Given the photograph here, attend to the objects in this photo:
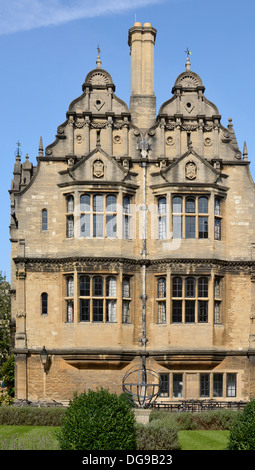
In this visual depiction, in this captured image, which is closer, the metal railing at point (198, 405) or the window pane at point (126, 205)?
the metal railing at point (198, 405)

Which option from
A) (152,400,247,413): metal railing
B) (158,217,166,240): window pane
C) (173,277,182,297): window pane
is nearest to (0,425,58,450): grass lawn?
(152,400,247,413): metal railing

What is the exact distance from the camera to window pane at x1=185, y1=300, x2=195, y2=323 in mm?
36500

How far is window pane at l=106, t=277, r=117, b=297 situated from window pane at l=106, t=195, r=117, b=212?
356cm

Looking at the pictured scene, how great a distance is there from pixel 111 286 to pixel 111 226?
3.08m

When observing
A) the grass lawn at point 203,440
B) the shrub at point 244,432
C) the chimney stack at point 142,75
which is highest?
the chimney stack at point 142,75

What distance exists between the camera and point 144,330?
120 feet

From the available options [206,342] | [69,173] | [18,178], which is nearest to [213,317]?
[206,342]

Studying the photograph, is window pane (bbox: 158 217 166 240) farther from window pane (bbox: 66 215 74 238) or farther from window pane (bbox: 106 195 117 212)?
window pane (bbox: 66 215 74 238)

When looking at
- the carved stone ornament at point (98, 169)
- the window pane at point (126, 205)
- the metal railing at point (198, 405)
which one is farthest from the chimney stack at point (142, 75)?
the metal railing at point (198, 405)

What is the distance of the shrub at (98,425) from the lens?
20359 millimetres

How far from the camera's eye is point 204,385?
3659 centimetres

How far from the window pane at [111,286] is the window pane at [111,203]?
356 centimetres

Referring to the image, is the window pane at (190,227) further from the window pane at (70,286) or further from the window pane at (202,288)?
the window pane at (70,286)

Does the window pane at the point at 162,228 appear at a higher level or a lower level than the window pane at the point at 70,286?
higher
